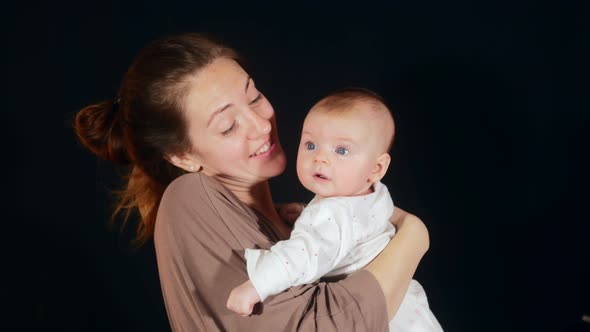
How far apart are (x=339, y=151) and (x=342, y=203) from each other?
0.13 meters

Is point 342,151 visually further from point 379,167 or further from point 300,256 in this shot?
point 300,256

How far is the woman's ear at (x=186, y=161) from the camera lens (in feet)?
5.89

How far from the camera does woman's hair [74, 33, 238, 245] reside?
5.41ft

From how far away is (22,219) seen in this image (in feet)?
8.67

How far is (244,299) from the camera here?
1.27 m

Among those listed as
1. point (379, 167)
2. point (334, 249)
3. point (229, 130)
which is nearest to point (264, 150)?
point (229, 130)

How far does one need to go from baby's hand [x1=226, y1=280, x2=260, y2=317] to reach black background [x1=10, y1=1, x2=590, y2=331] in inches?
55.3

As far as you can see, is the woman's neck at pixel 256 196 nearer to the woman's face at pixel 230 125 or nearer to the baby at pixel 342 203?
the woman's face at pixel 230 125

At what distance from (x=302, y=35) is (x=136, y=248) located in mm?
1206

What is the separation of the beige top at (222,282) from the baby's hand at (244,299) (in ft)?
0.33

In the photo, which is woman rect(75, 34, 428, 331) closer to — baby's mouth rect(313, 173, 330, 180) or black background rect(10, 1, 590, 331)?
baby's mouth rect(313, 173, 330, 180)

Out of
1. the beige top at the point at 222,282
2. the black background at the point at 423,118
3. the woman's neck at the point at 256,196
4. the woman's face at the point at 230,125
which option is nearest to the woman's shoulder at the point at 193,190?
the beige top at the point at 222,282

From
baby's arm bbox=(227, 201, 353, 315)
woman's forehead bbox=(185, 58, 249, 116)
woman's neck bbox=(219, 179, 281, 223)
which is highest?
woman's forehead bbox=(185, 58, 249, 116)

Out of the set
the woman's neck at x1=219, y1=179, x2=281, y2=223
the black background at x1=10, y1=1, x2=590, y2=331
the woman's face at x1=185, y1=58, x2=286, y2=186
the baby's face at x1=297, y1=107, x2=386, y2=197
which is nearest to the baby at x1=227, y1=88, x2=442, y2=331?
the baby's face at x1=297, y1=107, x2=386, y2=197
